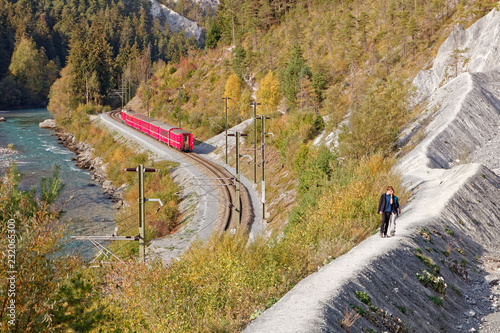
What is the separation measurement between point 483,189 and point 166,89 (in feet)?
262

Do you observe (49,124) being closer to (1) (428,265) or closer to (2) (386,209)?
(2) (386,209)

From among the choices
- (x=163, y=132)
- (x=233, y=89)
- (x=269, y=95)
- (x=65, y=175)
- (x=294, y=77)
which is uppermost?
(x=294, y=77)

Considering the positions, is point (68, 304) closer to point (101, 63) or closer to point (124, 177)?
point (124, 177)

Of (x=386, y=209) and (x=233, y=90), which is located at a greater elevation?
(x=233, y=90)

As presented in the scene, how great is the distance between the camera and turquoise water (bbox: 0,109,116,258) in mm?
33906

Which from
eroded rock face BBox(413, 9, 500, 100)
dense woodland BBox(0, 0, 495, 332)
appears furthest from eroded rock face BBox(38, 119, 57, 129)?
eroded rock face BBox(413, 9, 500, 100)

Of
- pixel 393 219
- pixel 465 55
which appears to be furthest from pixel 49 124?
pixel 393 219

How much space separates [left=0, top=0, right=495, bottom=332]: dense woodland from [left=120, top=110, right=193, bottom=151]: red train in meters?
4.98

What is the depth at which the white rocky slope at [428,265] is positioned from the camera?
32.1 ft

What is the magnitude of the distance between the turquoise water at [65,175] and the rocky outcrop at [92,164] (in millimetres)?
782

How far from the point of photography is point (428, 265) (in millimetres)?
12938

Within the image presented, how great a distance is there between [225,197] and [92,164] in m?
28.4

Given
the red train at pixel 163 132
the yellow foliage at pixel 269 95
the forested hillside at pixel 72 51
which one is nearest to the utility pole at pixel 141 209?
the red train at pixel 163 132

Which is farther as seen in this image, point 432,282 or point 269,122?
point 269,122
